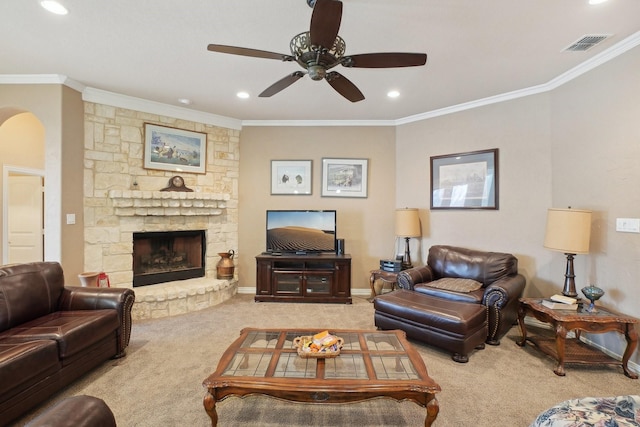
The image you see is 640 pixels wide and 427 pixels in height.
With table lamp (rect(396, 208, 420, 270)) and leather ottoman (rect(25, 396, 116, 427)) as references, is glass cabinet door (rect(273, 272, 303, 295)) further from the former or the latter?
leather ottoman (rect(25, 396, 116, 427))

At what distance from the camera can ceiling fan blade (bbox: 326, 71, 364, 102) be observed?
210 cm

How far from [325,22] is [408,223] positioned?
10.2 feet

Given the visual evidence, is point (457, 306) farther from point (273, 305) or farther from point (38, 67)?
point (38, 67)

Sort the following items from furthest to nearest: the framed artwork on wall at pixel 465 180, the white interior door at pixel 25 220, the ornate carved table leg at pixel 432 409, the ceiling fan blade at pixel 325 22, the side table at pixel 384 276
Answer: the white interior door at pixel 25 220 → the side table at pixel 384 276 → the framed artwork on wall at pixel 465 180 → the ornate carved table leg at pixel 432 409 → the ceiling fan blade at pixel 325 22

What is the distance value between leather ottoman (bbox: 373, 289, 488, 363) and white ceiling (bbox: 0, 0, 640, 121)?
7.88 ft

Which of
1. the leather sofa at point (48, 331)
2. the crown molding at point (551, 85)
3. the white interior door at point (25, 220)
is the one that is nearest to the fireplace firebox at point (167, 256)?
the leather sofa at point (48, 331)

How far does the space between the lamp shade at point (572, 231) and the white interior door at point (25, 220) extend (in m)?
7.19

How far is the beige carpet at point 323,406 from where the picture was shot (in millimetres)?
→ 1852

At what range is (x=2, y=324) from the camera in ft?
6.94

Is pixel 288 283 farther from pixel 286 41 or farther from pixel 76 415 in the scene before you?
pixel 76 415

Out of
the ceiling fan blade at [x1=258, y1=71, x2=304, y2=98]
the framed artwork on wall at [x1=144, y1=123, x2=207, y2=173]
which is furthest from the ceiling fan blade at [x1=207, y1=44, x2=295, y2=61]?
the framed artwork on wall at [x1=144, y1=123, x2=207, y2=173]

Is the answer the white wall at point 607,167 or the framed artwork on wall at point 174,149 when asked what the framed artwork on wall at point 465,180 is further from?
the framed artwork on wall at point 174,149

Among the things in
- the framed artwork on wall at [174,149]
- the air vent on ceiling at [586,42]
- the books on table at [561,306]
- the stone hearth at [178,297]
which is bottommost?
the stone hearth at [178,297]

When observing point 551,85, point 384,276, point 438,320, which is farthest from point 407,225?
point 551,85
